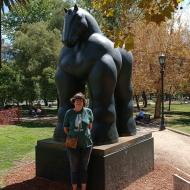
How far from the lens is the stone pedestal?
667 centimetres

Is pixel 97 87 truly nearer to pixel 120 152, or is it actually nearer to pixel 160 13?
pixel 120 152

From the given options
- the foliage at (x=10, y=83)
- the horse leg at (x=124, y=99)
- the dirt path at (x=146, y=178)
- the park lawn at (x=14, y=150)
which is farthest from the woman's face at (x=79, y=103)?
the foliage at (x=10, y=83)

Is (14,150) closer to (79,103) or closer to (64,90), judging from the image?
(64,90)

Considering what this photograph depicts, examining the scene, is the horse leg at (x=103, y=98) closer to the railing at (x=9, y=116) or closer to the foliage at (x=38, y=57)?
the railing at (x=9, y=116)

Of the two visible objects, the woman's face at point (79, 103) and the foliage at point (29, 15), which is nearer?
the woman's face at point (79, 103)

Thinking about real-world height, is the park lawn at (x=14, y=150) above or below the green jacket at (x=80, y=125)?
below

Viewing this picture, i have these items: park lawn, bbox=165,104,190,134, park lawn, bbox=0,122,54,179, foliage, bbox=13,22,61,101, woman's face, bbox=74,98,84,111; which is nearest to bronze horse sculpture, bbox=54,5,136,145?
woman's face, bbox=74,98,84,111

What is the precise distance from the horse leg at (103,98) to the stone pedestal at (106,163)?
27 cm

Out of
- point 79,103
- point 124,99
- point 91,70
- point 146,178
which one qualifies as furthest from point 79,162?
point 124,99

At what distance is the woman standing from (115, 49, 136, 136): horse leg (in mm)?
2067

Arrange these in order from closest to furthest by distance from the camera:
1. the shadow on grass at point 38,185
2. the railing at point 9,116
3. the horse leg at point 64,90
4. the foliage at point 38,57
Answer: the shadow on grass at point 38,185 < the horse leg at point 64,90 < the railing at point 9,116 < the foliage at point 38,57

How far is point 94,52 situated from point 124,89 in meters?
1.45

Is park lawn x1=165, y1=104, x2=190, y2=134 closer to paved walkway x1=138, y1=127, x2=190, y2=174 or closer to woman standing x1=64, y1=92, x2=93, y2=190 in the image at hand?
paved walkway x1=138, y1=127, x2=190, y2=174

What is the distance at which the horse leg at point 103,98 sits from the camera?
714cm
